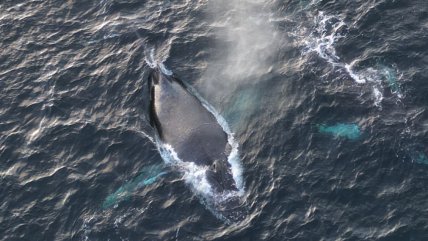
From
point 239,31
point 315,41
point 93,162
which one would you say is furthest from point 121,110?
point 315,41

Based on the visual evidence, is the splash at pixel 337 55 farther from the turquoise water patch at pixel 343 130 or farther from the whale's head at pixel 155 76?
the whale's head at pixel 155 76

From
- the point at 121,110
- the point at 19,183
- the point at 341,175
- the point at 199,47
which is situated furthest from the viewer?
the point at 199,47

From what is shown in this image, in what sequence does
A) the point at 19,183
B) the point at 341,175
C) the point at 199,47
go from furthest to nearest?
the point at 199,47
the point at 19,183
the point at 341,175

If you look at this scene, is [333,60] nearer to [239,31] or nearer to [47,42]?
[239,31]

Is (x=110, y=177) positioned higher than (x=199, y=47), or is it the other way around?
(x=199, y=47)

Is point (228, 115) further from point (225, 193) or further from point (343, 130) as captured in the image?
point (343, 130)

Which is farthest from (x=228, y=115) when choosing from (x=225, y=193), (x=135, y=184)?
(x=135, y=184)

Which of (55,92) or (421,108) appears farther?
(55,92)

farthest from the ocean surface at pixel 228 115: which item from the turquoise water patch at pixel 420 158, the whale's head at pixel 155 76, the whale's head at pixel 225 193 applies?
the whale's head at pixel 155 76
